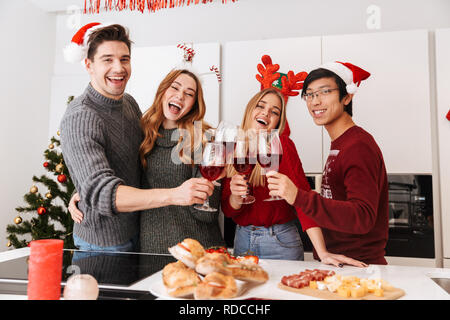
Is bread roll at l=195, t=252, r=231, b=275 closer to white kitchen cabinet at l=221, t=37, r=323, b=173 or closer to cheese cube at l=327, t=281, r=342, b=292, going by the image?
cheese cube at l=327, t=281, r=342, b=292

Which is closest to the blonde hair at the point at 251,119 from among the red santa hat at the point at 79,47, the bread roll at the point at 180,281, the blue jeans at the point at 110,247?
the blue jeans at the point at 110,247

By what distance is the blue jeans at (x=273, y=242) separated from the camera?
1.67 meters

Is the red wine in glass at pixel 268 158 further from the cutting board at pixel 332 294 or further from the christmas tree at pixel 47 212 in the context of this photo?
the christmas tree at pixel 47 212

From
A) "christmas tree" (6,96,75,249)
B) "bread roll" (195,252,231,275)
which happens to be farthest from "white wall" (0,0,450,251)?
"bread roll" (195,252,231,275)

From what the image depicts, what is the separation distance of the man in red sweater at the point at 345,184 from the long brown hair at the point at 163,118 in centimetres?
51

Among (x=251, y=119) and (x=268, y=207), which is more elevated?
(x=251, y=119)

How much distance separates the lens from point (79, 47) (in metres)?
1.49

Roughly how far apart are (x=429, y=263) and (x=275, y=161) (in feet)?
5.79

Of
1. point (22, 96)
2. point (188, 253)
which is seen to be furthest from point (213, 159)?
point (22, 96)

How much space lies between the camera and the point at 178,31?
3418 mm

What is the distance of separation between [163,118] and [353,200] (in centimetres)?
94

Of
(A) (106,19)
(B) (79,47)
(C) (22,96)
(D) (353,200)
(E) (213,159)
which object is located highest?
(A) (106,19)

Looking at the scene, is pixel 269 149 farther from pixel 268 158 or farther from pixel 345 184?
pixel 345 184

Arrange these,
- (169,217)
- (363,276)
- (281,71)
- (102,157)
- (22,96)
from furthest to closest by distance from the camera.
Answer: (22,96) < (281,71) < (169,217) < (102,157) < (363,276)
